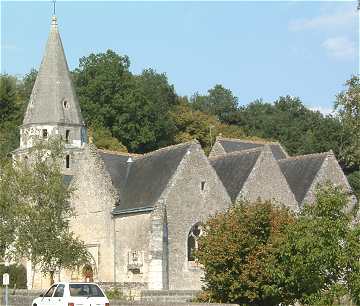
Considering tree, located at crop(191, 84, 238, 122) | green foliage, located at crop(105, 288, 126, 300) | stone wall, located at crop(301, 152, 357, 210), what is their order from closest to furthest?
green foliage, located at crop(105, 288, 126, 300)
stone wall, located at crop(301, 152, 357, 210)
tree, located at crop(191, 84, 238, 122)

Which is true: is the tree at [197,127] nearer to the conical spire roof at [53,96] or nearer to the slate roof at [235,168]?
the conical spire roof at [53,96]

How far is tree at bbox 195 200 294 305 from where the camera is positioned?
37156mm

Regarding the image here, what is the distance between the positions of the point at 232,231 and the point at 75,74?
55.4m

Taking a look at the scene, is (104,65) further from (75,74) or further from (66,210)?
(66,210)

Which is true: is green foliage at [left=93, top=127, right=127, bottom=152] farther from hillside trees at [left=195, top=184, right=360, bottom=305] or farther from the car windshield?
the car windshield

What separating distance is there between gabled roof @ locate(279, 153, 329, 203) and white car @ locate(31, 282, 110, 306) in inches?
915

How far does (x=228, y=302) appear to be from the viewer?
124 ft

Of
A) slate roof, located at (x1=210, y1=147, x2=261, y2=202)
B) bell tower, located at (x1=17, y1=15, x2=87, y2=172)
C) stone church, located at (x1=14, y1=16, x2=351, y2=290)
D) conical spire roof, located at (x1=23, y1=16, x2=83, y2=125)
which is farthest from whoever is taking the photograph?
conical spire roof, located at (x1=23, y1=16, x2=83, y2=125)

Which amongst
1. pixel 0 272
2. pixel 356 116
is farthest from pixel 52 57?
pixel 356 116

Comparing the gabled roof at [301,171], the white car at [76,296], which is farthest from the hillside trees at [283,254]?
the gabled roof at [301,171]

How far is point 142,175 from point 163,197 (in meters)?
3.45

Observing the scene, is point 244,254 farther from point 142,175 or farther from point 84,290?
point 142,175

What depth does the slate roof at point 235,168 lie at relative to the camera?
164 feet

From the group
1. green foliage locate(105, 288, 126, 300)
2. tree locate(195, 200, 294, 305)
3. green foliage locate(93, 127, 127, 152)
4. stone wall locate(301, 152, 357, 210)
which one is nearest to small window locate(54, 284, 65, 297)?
tree locate(195, 200, 294, 305)
